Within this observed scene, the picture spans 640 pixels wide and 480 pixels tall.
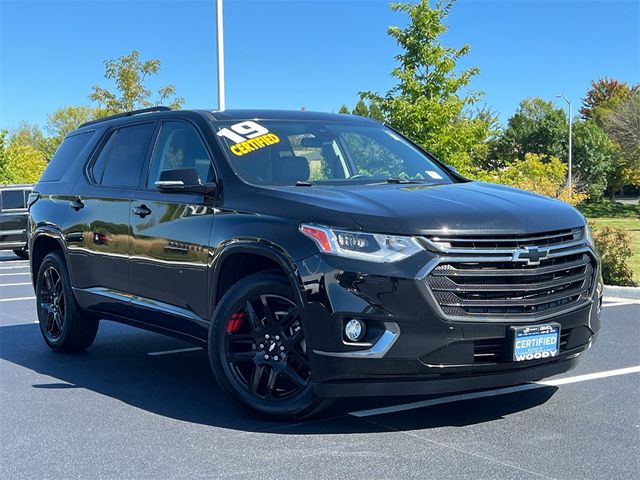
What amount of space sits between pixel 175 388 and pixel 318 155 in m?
1.96

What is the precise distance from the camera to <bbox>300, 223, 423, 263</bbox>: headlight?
4.26 metres

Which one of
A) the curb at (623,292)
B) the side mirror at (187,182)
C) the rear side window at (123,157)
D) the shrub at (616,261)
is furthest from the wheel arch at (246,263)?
the shrub at (616,261)

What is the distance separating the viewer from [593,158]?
59656 millimetres

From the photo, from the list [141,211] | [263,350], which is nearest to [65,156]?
[141,211]

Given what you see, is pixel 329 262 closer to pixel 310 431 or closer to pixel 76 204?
pixel 310 431

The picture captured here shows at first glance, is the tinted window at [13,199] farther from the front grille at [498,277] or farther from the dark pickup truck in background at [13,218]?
the front grille at [498,277]

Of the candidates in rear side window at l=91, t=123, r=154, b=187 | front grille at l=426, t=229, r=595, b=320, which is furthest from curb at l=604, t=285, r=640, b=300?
rear side window at l=91, t=123, r=154, b=187

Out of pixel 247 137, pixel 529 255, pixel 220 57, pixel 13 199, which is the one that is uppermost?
pixel 220 57

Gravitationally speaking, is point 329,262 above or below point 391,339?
above

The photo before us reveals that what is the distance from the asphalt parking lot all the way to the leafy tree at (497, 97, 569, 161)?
5613 cm

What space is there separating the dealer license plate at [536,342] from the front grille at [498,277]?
0.24ft

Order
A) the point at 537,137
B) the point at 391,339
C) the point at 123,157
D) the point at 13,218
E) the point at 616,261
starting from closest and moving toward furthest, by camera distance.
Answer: the point at 391,339, the point at 123,157, the point at 616,261, the point at 13,218, the point at 537,137

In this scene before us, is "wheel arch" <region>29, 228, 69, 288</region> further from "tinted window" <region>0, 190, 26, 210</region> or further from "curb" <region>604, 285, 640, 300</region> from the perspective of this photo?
"tinted window" <region>0, 190, 26, 210</region>

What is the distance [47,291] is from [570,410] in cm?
471
